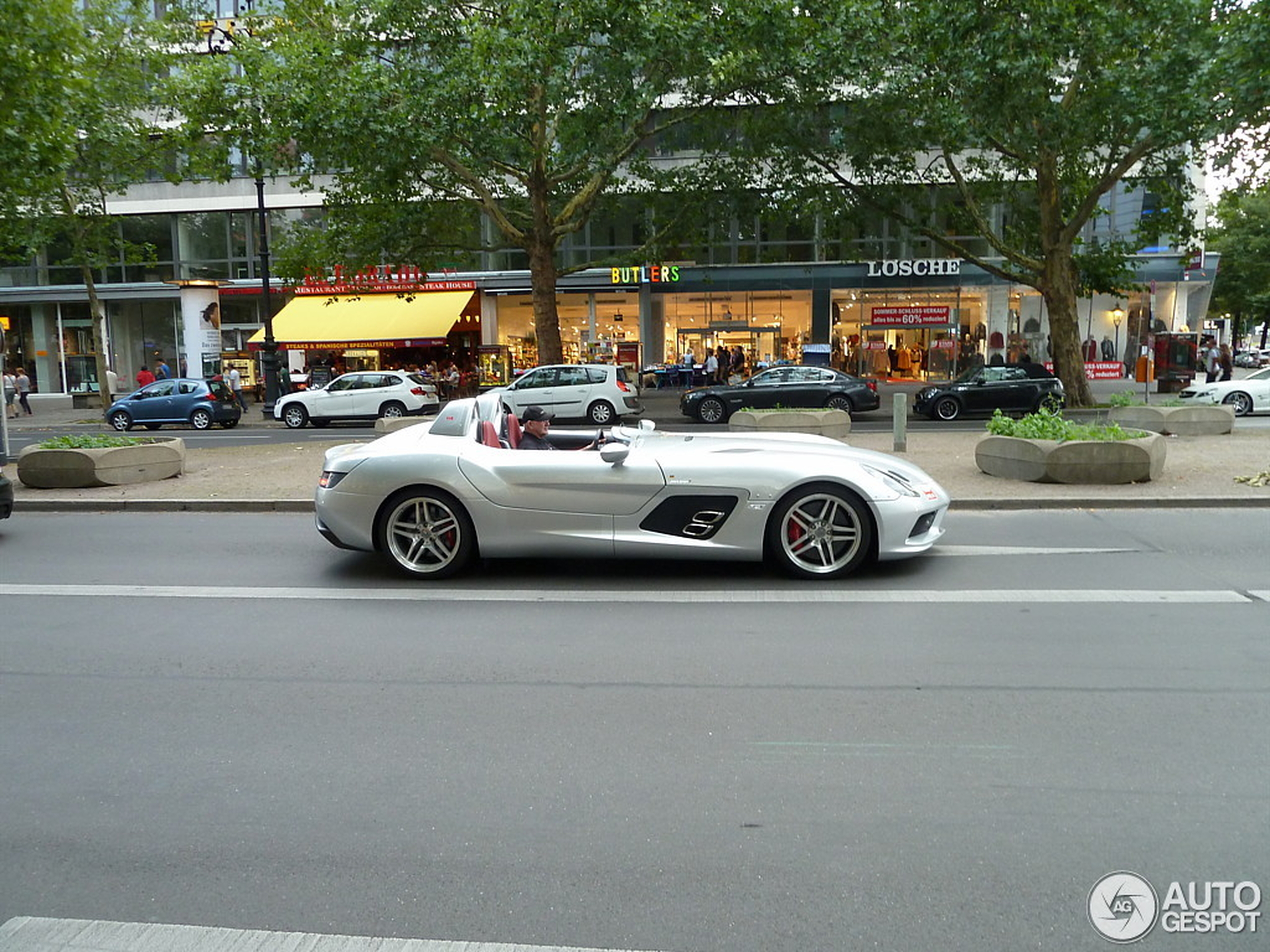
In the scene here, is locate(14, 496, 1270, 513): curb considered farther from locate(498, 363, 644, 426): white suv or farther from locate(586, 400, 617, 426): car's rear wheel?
locate(586, 400, 617, 426): car's rear wheel

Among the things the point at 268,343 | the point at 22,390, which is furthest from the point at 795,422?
the point at 22,390

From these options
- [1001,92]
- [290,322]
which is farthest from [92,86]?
[1001,92]

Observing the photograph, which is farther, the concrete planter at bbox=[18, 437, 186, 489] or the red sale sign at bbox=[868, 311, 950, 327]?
the red sale sign at bbox=[868, 311, 950, 327]

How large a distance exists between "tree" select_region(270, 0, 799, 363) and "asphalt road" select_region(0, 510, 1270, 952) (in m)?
14.7

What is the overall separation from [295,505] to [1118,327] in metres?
34.0

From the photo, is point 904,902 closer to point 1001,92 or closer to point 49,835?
point 49,835

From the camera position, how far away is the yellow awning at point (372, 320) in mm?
32469

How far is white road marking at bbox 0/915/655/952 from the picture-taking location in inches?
110

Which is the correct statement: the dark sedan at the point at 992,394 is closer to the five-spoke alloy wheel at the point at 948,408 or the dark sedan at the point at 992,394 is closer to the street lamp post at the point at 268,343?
the five-spoke alloy wheel at the point at 948,408

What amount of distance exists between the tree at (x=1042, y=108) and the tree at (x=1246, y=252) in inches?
1192

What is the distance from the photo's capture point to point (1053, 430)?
420 inches

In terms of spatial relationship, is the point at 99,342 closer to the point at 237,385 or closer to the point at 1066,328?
the point at 237,385

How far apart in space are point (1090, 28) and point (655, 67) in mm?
8371

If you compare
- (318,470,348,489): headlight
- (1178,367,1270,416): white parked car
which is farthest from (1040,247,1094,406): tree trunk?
(318,470,348,489): headlight
